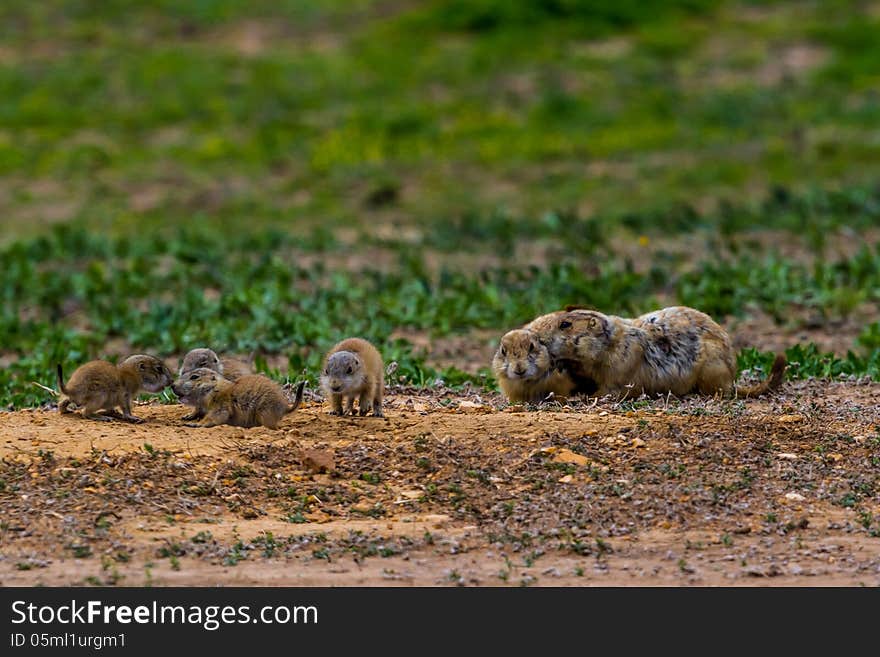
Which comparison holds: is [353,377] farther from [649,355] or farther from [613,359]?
[649,355]

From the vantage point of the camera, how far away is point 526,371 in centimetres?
945

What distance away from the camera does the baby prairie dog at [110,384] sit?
29.0 ft

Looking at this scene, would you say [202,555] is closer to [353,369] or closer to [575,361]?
[353,369]

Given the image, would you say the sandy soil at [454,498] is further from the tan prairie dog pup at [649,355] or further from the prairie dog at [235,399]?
the tan prairie dog pup at [649,355]

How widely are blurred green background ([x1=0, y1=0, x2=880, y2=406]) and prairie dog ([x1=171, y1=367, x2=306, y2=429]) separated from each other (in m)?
2.01

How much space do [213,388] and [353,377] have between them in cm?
78

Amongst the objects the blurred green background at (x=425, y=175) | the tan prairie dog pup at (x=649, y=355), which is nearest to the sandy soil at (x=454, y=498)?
the tan prairie dog pup at (x=649, y=355)

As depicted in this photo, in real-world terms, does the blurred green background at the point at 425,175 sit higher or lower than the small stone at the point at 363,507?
higher

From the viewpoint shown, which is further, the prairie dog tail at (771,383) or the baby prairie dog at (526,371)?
the prairie dog tail at (771,383)

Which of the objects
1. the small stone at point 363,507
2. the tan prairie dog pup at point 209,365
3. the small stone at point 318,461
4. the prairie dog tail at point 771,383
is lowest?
the small stone at point 363,507

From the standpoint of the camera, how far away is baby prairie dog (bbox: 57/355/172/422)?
8852 mm

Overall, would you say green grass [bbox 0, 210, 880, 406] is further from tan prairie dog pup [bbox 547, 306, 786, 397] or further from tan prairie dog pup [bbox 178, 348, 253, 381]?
tan prairie dog pup [bbox 178, 348, 253, 381]

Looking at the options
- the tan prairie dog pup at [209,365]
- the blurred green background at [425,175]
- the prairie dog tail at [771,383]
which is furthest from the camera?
the blurred green background at [425,175]
